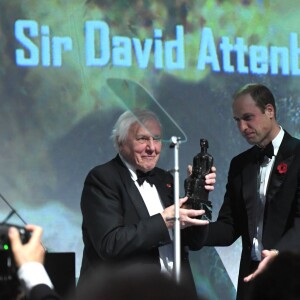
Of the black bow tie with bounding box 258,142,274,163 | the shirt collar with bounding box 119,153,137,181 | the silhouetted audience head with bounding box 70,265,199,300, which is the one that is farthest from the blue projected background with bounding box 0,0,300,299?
the silhouetted audience head with bounding box 70,265,199,300

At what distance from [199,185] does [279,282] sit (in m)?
2.05

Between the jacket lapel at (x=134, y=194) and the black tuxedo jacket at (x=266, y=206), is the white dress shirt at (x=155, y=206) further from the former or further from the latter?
the black tuxedo jacket at (x=266, y=206)

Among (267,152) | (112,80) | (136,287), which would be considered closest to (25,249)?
(136,287)

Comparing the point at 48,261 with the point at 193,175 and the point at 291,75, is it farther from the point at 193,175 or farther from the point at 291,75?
the point at 291,75

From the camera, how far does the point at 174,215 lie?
336 centimetres

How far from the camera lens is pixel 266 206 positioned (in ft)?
12.3

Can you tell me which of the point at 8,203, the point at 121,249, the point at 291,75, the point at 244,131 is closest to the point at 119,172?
the point at 121,249

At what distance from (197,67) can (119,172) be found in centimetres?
183

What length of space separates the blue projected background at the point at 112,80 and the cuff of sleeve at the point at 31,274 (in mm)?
2740

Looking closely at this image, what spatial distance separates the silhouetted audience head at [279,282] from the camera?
1490 millimetres

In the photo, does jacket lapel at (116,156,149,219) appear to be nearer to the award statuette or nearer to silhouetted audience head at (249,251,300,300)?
the award statuette

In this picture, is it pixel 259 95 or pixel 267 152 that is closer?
pixel 267 152

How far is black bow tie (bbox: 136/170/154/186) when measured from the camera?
3.71 metres

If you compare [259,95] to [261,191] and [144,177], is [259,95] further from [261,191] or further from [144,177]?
[144,177]
